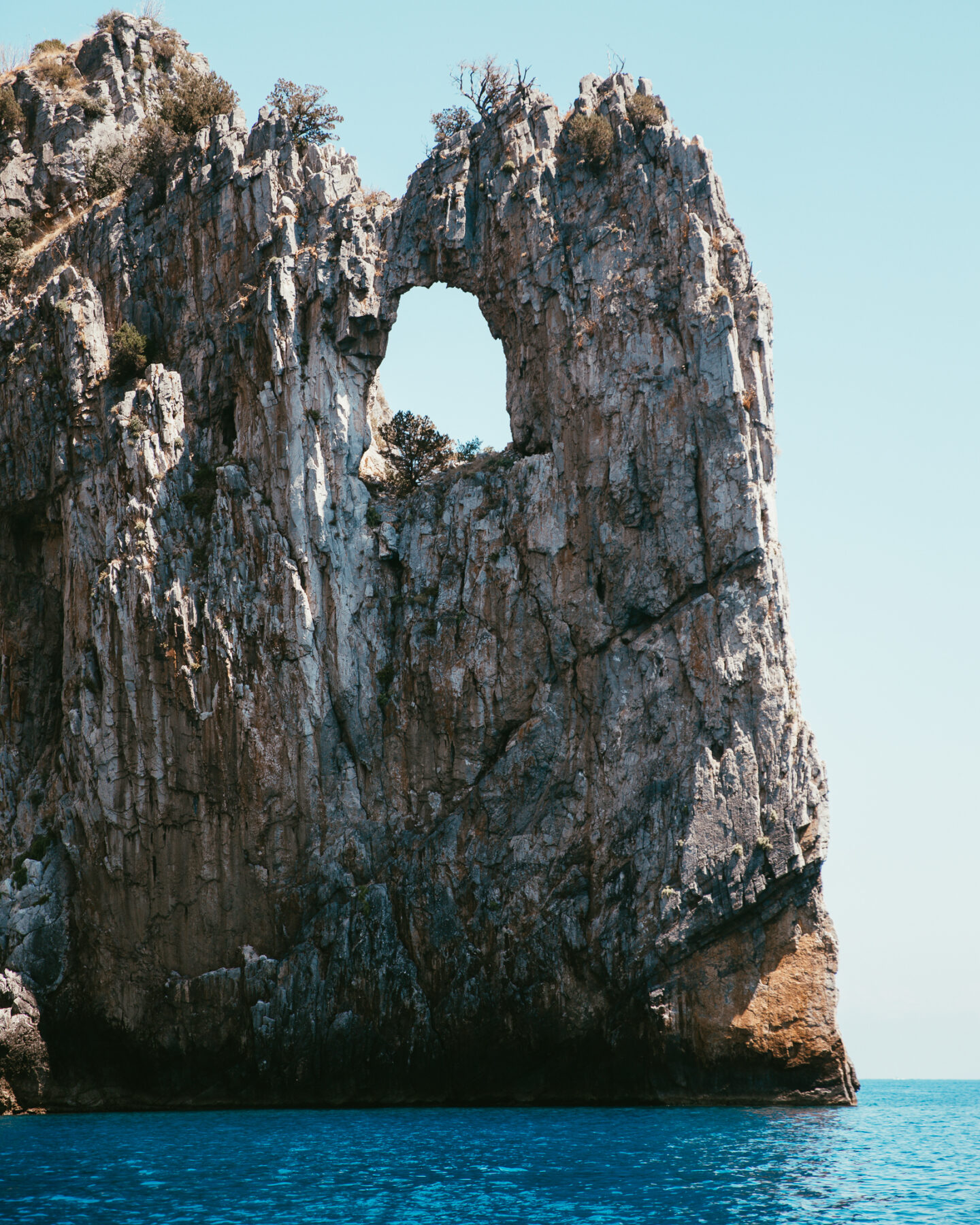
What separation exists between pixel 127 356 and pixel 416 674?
14915 millimetres

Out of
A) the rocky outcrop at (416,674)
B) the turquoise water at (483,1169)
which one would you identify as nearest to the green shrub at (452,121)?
the rocky outcrop at (416,674)

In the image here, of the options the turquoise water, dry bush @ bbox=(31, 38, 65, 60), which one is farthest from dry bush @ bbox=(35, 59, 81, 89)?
the turquoise water

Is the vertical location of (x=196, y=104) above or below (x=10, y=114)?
below

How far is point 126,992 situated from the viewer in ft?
124

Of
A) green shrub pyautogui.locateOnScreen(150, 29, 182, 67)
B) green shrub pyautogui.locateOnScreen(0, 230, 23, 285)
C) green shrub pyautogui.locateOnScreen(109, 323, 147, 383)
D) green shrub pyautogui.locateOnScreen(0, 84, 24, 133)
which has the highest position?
green shrub pyautogui.locateOnScreen(150, 29, 182, 67)

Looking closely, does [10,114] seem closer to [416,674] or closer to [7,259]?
[7,259]

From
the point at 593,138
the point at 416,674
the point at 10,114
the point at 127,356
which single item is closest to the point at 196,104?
the point at 10,114

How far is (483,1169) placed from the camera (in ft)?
81.5

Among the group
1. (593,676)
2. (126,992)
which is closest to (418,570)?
(593,676)

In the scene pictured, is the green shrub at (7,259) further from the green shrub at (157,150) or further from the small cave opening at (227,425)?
the small cave opening at (227,425)

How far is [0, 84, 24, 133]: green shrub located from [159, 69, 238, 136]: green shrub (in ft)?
20.2

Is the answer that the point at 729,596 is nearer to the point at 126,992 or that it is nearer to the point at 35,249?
the point at 126,992

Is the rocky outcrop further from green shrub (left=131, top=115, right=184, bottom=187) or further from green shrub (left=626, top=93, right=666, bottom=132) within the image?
green shrub (left=131, top=115, right=184, bottom=187)

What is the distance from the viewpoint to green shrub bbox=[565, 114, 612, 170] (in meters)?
40.8
